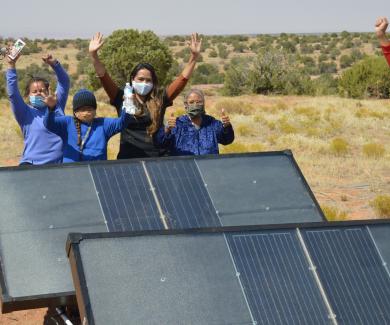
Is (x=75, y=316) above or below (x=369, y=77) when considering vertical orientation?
above

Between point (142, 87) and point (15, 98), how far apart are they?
4.17 ft

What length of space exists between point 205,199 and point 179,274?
82.6 inches

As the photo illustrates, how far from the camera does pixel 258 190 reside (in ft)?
23.9

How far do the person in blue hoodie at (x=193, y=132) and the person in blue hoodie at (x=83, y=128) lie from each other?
527 mm

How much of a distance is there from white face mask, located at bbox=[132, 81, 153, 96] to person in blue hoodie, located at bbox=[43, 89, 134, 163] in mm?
350

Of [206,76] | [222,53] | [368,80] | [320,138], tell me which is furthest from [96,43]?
[222,53]

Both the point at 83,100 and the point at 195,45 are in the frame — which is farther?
the point at 195,45

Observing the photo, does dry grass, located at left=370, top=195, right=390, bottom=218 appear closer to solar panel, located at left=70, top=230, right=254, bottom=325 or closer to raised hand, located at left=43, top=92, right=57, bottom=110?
raised hand, located at left=43, top=92, right=57, bottom=110

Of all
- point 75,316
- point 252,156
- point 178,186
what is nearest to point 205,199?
point 178,186

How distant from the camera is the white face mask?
8250 mm

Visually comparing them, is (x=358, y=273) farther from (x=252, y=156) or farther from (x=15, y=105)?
(x=15, y=105)

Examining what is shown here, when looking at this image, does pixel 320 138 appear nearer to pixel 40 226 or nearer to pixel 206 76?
pixel 40 226

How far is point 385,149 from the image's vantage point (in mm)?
22234

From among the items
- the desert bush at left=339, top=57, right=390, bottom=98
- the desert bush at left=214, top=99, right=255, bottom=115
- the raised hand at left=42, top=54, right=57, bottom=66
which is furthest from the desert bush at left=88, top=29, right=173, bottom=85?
the raised hand at left=42, top=54, right=57, bottom=66
